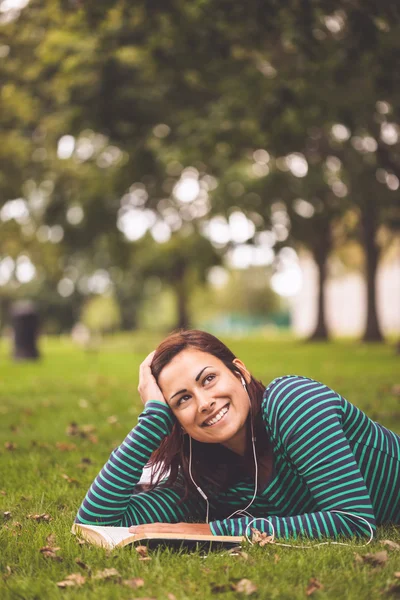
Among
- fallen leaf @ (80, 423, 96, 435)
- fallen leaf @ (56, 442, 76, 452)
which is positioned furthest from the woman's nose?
fallen leaf @ (80, 423, 96, 435)

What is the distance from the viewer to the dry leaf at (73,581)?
8.93ft

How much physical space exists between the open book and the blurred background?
1.98m

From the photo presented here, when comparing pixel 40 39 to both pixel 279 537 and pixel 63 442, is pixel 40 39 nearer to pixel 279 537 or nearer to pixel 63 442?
pixel 63 442

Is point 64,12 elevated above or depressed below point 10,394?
above

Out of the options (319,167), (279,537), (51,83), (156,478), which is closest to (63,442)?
(156,478)

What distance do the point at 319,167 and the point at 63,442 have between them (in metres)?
14.2

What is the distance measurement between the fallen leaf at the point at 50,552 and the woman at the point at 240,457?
0.90ft

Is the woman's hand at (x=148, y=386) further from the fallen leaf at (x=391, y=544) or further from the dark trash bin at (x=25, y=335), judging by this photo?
the dark trash bin at (x=25, y=335)

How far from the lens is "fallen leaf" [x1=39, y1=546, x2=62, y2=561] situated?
3.08 meters

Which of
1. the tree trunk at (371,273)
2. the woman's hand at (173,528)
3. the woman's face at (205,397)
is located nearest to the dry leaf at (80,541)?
the woman's hand at (173,528)

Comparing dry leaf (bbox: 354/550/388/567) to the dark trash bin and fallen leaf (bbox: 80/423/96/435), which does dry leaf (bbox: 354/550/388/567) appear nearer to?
fallen leaf (bbox: 80/423/96/435)

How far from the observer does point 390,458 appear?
3.26 meters

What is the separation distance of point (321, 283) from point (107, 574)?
26.2 m

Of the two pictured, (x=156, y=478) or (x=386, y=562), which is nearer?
(x=386, y=562)
